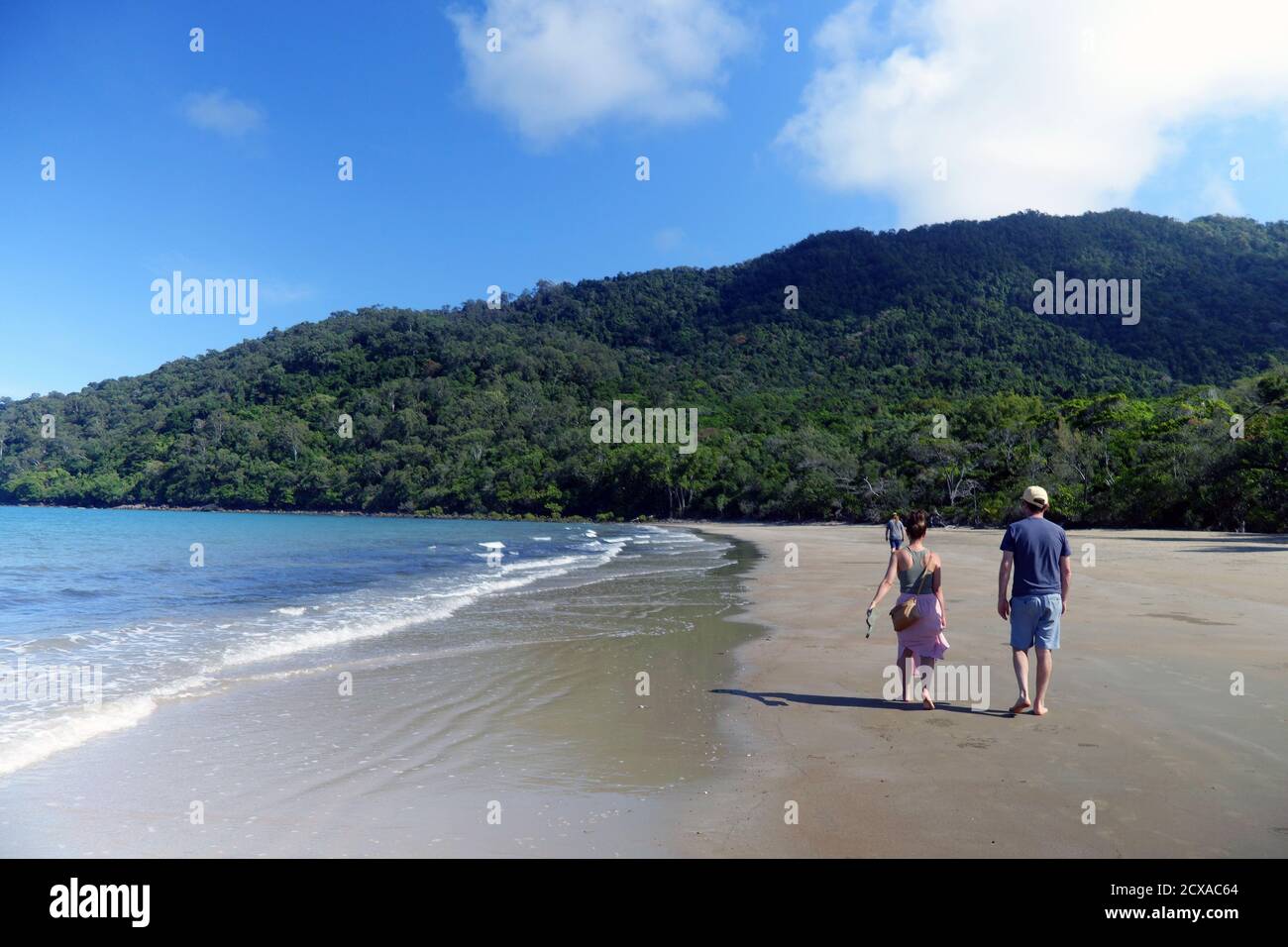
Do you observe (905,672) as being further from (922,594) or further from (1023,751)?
(1023,751)

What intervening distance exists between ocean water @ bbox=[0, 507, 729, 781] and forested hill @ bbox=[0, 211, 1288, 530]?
34680 mm

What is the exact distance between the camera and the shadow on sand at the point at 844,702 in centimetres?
641

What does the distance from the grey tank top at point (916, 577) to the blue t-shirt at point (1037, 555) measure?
671mm

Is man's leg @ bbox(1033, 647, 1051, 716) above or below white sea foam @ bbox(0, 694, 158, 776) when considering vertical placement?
above

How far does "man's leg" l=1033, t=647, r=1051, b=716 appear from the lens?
19.9 feet

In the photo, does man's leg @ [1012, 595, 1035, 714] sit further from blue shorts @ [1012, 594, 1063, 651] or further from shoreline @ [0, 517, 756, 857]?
shoreline @ [0, 517, 756, 857]

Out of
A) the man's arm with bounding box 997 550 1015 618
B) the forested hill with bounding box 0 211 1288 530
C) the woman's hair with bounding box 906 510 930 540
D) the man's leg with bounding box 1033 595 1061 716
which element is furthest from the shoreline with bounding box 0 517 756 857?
the forested hill with bounding box 0 211 1288 530

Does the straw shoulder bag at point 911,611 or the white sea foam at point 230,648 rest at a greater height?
the straw shoulder bag at point 911,611

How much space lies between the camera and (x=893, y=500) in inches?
2196

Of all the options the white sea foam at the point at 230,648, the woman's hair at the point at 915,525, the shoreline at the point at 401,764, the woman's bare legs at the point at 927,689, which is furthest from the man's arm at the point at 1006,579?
the white sea foam at the point at 230,648

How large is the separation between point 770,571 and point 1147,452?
103 feet

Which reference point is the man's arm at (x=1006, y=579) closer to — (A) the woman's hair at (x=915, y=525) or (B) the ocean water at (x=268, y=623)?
(A) the woman's hair at (x=915, y=525)
